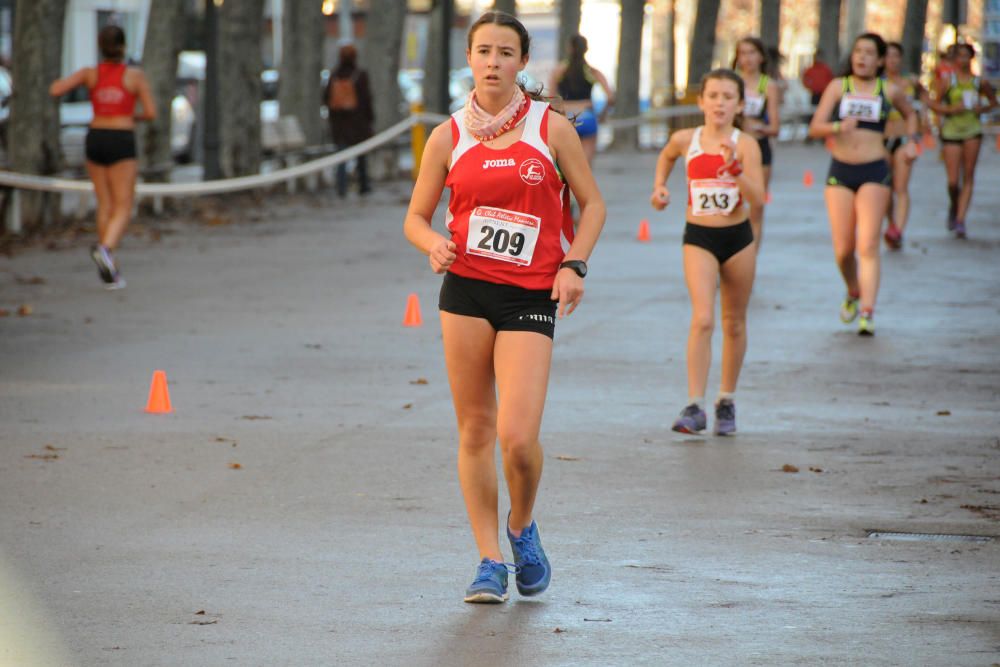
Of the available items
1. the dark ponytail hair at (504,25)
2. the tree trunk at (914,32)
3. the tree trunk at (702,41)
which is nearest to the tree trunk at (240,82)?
the tree trunk at (702,41)

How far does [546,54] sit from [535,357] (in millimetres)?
65367

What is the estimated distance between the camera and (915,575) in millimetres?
6281

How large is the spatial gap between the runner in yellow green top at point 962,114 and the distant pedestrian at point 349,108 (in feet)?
31.8

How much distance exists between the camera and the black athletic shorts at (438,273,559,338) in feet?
18.9

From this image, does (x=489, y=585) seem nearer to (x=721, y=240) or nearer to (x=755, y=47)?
(x=721, y=240)

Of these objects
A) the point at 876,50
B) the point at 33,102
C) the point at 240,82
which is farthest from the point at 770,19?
the point at 876,50

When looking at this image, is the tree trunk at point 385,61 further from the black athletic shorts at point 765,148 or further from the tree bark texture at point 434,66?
the black athletic shorts at point 765,148

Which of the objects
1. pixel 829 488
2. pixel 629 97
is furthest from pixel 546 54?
pixel 829 488

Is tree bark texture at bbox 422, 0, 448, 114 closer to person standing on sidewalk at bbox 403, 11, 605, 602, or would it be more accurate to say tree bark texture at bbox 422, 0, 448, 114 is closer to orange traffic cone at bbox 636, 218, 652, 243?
orange traffic cone at bbox 636, 218, 652, 243

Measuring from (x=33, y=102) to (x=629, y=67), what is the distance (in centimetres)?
2503

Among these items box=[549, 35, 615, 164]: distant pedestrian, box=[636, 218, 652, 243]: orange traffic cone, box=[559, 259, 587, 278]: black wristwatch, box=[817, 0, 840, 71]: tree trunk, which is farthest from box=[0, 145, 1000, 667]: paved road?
box=[817, 0, 840, 71]: tree trunk

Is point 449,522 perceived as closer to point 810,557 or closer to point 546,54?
point 810,557

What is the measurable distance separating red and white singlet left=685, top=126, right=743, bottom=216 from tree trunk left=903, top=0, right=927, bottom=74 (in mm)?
40750

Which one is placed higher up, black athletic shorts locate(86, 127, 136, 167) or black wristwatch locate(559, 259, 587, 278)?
black wristwatch locate(559, 259, 587, 278)
